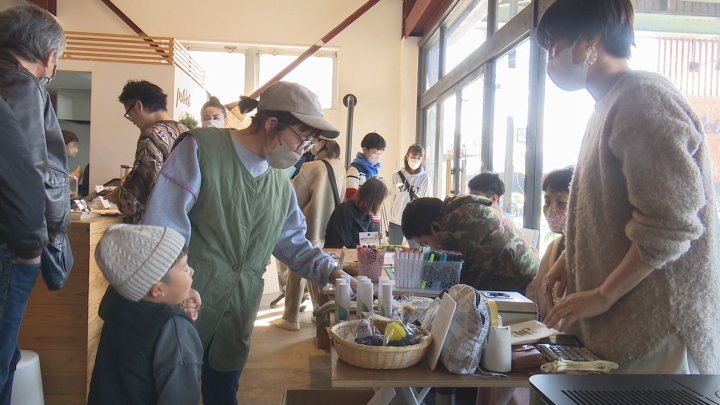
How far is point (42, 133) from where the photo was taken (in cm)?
151

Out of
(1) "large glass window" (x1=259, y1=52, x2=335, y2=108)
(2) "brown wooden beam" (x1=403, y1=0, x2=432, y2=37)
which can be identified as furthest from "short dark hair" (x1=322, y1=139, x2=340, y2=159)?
(1) "large glass window" (x1=259, y1=52, x2=335, y2=108)

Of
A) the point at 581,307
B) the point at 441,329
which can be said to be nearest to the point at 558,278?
the point at 581,307

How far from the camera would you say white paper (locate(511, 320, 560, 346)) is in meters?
1.27

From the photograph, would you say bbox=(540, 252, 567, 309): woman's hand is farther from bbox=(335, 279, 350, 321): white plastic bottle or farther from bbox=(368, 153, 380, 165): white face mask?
bbox=(368, 153, 380, 165): white face mask

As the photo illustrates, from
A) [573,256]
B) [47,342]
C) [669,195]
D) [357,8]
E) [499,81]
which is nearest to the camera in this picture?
[669,195]

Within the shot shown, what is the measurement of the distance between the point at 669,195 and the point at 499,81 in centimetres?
360

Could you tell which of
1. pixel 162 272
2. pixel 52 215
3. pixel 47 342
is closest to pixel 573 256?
pixel 162 272

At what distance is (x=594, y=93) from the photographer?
118cm

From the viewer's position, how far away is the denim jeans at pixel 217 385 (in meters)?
1.48

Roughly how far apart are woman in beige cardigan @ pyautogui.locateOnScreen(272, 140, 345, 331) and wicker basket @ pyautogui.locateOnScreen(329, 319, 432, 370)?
2.50m

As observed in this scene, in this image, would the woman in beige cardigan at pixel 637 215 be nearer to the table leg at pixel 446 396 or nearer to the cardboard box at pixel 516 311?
the cardboard box at pixel 516 311

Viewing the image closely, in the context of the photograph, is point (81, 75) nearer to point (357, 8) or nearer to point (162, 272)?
point (357, 8)

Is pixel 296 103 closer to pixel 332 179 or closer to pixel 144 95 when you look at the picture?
pixel 144 95

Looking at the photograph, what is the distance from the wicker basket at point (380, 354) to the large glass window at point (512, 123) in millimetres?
2638
